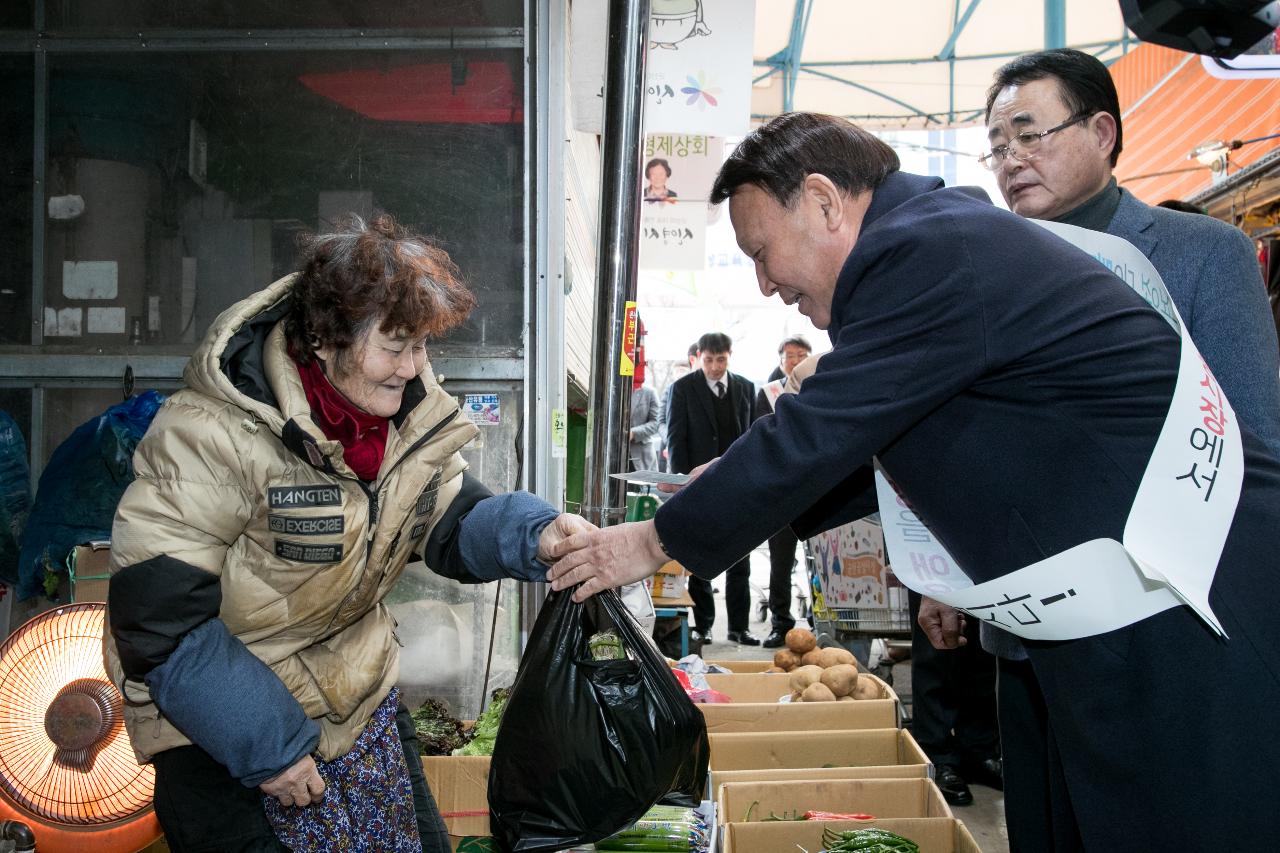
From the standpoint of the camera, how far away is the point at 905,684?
6.91 m

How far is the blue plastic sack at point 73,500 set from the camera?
386 centimetres

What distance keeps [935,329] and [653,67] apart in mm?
4067

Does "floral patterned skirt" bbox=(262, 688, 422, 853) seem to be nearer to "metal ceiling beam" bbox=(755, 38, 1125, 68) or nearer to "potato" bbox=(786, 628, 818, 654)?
"potato" bbox=(786, 628, 818, 654)

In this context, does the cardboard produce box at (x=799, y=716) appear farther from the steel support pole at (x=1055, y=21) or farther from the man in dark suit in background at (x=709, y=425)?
the steel support pole at (x=1055, y=21)

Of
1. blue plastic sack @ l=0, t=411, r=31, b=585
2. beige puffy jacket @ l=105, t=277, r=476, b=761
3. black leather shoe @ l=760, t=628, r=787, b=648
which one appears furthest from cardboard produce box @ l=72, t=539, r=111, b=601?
black leather shoe @ l=760, t=628, r=787, b=648

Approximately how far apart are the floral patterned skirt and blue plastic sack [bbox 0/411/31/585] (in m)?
2.51

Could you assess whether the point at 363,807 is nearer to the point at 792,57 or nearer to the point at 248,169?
the point at 248,169

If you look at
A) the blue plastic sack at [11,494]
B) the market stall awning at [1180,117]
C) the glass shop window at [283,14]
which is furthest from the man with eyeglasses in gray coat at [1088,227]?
the market stall awning at [1180,117]

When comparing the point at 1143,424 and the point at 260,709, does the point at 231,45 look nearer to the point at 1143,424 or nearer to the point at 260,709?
the point at 260,709

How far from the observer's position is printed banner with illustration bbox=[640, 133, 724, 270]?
8.96 metres

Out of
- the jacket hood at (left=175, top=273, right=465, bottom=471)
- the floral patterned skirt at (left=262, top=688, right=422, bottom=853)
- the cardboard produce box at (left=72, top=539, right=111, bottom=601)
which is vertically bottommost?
the floral patterned skirt at (left=262, top=688, right=422, bottom=853)

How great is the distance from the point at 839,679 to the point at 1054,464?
2905 mm

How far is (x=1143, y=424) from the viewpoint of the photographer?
1.57m

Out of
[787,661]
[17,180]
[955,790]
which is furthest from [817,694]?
[17,180]
